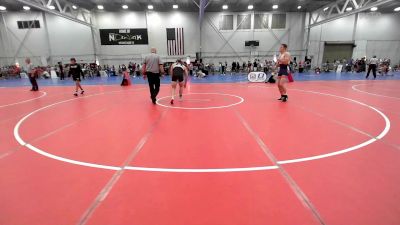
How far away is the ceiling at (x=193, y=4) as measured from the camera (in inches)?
893

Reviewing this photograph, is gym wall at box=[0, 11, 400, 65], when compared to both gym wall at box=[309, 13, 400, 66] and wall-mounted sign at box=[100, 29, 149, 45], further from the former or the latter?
wall-mounted sign at box=[100, 29, 149, 45]

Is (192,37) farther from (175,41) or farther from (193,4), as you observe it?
(193,4)

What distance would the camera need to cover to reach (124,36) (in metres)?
25.8

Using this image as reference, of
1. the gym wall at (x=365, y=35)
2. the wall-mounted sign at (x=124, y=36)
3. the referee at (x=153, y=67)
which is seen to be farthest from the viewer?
the gym wall at (x=365, y=35)

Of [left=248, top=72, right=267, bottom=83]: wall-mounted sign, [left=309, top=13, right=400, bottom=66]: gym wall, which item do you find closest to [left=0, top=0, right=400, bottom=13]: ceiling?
[left=309, top=13, right=400, bottom=66]: gym wall

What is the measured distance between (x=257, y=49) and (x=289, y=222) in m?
27.0

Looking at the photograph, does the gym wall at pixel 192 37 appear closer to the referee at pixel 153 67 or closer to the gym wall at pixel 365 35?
the gym wall at pixel 365 35

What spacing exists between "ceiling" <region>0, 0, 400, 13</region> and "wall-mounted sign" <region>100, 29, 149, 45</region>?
2295mm

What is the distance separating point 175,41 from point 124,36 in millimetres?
5771

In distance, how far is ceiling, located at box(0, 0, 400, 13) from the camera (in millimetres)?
22672

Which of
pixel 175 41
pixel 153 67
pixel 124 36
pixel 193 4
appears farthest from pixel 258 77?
pixel 124 36

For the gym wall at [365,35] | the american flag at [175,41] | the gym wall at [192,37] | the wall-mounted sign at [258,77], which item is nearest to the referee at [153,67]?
the wall-mounted sign at [258,77]

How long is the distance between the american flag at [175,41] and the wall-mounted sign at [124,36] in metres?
2.58

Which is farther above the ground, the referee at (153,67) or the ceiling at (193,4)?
the ceiling at (193,4)
